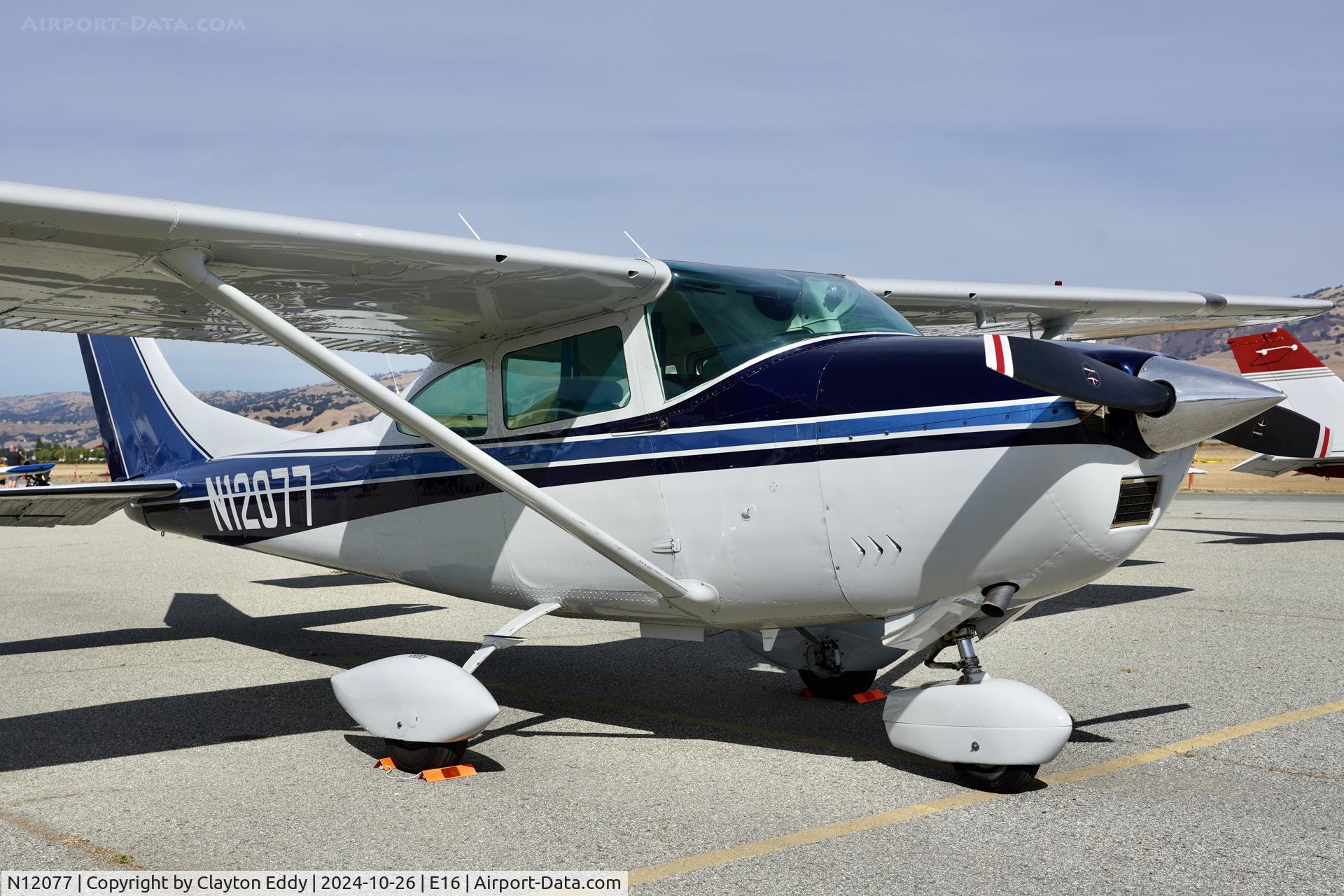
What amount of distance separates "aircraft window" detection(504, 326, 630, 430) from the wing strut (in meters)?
0.60

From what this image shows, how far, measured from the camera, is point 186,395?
9.09 meters

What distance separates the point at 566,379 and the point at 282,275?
4.93ft

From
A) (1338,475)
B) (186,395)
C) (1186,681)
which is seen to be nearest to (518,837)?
(1186,681)

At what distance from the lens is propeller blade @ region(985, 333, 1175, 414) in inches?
153

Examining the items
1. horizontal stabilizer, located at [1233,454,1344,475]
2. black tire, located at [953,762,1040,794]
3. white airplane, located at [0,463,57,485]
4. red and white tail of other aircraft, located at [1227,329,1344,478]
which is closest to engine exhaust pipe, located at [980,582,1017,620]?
black tire, located at [953,762,1040,794]

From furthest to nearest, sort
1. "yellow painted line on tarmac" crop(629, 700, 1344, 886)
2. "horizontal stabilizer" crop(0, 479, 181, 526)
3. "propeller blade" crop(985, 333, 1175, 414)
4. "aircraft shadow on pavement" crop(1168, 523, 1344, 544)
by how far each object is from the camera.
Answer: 1. "aircraft shadow on pavement" crop(1168, 523, 1344, 544)
2. "horizontal stabilizer" crop(0, 479, 181, 526)
3. "propeller blade" crop(985, 333, 1175, 414)
4. "yellow painted line on tarmac" crop(629, 700, 1344, 886)

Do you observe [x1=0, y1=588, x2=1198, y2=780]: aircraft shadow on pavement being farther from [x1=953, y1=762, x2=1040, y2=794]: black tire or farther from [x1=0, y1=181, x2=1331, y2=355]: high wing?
[x1=0, y1=181, x2=1331, y2=355]: high wing

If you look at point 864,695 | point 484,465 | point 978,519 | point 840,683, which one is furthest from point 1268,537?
point 484,465

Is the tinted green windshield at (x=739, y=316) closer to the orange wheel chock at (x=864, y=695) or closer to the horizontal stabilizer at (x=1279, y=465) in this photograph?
the orange wheel chock at (x=864, y=695)

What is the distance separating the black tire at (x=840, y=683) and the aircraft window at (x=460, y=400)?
2480mm

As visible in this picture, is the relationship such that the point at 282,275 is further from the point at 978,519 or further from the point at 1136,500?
the point at 1136,500

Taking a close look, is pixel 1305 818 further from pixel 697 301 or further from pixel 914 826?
pixel 697 301

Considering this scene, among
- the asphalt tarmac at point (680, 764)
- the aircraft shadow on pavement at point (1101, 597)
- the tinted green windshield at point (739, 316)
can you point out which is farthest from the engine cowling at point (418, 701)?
the aircraft shadow on pavement at point (1101, 597)

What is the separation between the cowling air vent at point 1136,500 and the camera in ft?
13.9
